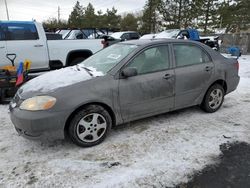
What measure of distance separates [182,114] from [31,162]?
9.56 feet

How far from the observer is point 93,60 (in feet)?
15.0

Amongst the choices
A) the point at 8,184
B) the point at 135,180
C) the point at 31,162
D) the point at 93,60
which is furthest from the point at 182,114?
the point at 8,184

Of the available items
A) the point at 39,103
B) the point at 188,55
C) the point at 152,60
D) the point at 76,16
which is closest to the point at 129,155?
the point at 39,103

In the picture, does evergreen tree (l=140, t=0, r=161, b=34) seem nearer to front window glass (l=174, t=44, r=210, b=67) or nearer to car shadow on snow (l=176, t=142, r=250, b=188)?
front window glass (l=174, t=44, r=210, b=67)

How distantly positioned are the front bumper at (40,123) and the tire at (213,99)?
2.82 metres

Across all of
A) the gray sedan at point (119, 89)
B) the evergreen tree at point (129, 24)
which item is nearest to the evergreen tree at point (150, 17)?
the evergreen tree at point (129, 24)

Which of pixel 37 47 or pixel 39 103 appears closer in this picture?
pixel 39 103

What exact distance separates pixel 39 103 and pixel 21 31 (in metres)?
5.08

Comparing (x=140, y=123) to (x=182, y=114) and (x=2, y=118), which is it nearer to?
(x=182, y=114)

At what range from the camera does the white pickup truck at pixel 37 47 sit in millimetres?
7199

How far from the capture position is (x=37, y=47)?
7.62 metres

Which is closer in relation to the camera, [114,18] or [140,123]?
[140,123]

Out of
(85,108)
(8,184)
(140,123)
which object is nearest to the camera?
(8,184)

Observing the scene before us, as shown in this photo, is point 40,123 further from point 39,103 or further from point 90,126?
point 90,126
